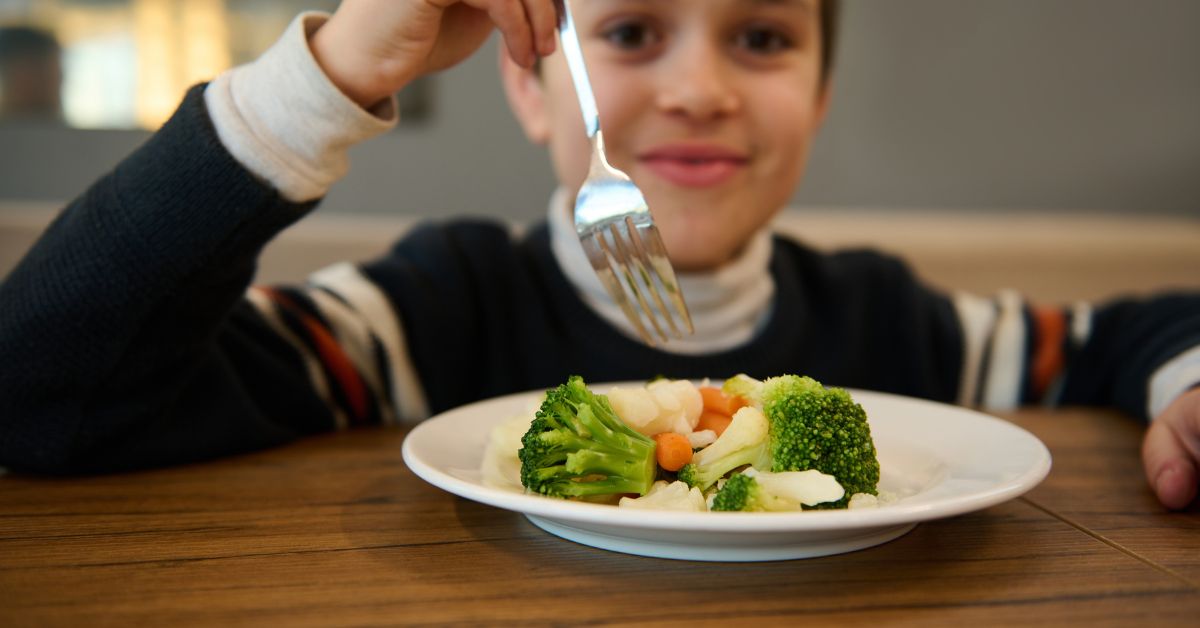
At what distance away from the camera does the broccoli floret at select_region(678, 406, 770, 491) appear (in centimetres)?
62

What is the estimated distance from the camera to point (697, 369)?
4.12 feet

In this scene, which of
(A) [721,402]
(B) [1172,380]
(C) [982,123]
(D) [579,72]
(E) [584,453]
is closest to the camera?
(E) [584,453]

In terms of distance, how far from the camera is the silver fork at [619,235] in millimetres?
806

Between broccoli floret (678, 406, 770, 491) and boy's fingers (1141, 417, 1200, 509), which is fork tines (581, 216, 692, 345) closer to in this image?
broccoli floret (678, 406, 770, 491)

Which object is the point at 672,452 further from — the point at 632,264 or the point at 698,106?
the point at 698,106

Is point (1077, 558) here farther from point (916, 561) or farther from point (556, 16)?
point (556, 16)

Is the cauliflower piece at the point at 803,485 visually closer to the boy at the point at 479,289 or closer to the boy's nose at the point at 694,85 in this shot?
the boy at the point at 479,289

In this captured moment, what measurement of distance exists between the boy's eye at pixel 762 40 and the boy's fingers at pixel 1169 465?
645mm

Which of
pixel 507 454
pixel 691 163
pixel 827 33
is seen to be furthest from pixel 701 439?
pixel 827 33

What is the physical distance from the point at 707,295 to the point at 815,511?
30.2 inches

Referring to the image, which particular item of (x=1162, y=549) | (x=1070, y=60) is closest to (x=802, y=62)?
(x=1162, y=549)

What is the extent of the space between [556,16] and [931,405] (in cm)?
50

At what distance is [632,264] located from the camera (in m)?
0.82

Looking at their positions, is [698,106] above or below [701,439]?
above
